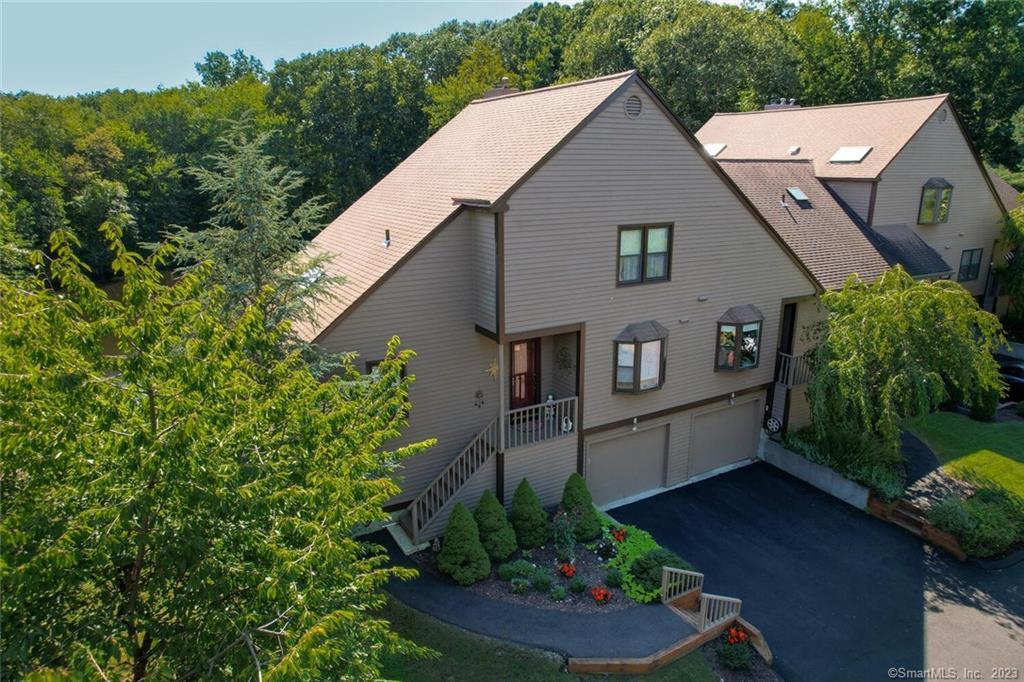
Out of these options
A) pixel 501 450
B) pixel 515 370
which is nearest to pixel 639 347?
pixel 515 370

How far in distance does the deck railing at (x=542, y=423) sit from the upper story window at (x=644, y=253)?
3592 millimetres

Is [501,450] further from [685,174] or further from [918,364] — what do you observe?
[918,364]

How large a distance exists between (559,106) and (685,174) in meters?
3.74

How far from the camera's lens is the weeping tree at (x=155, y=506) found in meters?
5.52

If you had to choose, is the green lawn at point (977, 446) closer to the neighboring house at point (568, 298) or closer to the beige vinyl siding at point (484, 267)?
the neighboring house at point (568, 298)

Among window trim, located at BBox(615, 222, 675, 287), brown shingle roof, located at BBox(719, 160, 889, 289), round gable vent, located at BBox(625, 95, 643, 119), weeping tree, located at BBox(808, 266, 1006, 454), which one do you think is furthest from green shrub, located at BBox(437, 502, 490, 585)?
brown shingle roof, located at BBox(719, 160, 889, 289)

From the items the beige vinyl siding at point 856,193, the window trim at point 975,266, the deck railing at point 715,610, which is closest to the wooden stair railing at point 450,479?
the deck railing at point 715,610

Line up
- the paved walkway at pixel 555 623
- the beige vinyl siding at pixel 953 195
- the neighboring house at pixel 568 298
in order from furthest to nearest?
the beige vinyl siding at pixel 953 195 → the neighboring house at pixel 568 298 → the paved walkway at pixel 555 623

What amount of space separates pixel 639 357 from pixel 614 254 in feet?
9.37

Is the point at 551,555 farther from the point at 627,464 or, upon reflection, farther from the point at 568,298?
Answer: the point at 568,298

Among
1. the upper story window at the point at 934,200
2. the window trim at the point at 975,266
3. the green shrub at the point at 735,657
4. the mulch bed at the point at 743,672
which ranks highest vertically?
the upper story window at the point at 934,200

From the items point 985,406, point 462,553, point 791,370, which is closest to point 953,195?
point 985,406

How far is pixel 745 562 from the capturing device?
52.5 ft

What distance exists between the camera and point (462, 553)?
47.1ft
